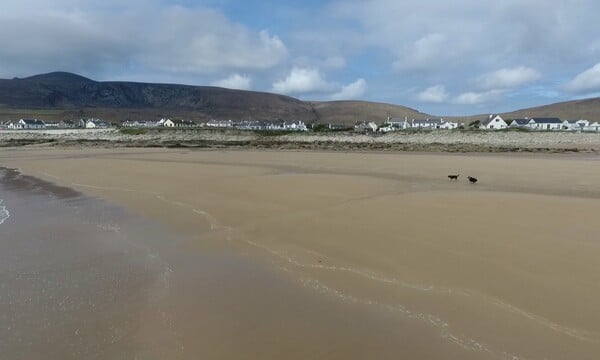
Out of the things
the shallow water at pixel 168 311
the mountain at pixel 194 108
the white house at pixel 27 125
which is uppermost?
the mountain at pixel 194 108

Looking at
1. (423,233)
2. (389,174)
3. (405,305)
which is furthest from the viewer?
(389,174)

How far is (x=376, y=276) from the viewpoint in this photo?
5.68 m

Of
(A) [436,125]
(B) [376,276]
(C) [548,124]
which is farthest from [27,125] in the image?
(B) [376,276]

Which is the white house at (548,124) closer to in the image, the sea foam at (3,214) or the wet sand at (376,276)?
the wet sand at (376,276)

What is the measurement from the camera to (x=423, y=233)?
773 centimetres

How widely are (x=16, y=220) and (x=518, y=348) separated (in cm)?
963

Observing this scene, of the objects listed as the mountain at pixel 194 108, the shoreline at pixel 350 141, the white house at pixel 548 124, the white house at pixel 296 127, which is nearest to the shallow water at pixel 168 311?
the shoreline at pixel 350 141

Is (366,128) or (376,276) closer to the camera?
(376,276)

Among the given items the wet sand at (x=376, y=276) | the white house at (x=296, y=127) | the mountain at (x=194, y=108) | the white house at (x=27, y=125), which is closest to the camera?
the wet sand at (x=376, y=276)

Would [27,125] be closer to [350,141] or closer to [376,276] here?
[350,141]

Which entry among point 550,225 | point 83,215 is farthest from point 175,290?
point 550,225

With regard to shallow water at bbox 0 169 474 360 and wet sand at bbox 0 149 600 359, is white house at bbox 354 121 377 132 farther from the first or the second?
shallow water at bbox 0 169 474 360

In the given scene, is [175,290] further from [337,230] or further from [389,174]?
[389,174]

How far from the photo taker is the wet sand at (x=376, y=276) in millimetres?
3965
